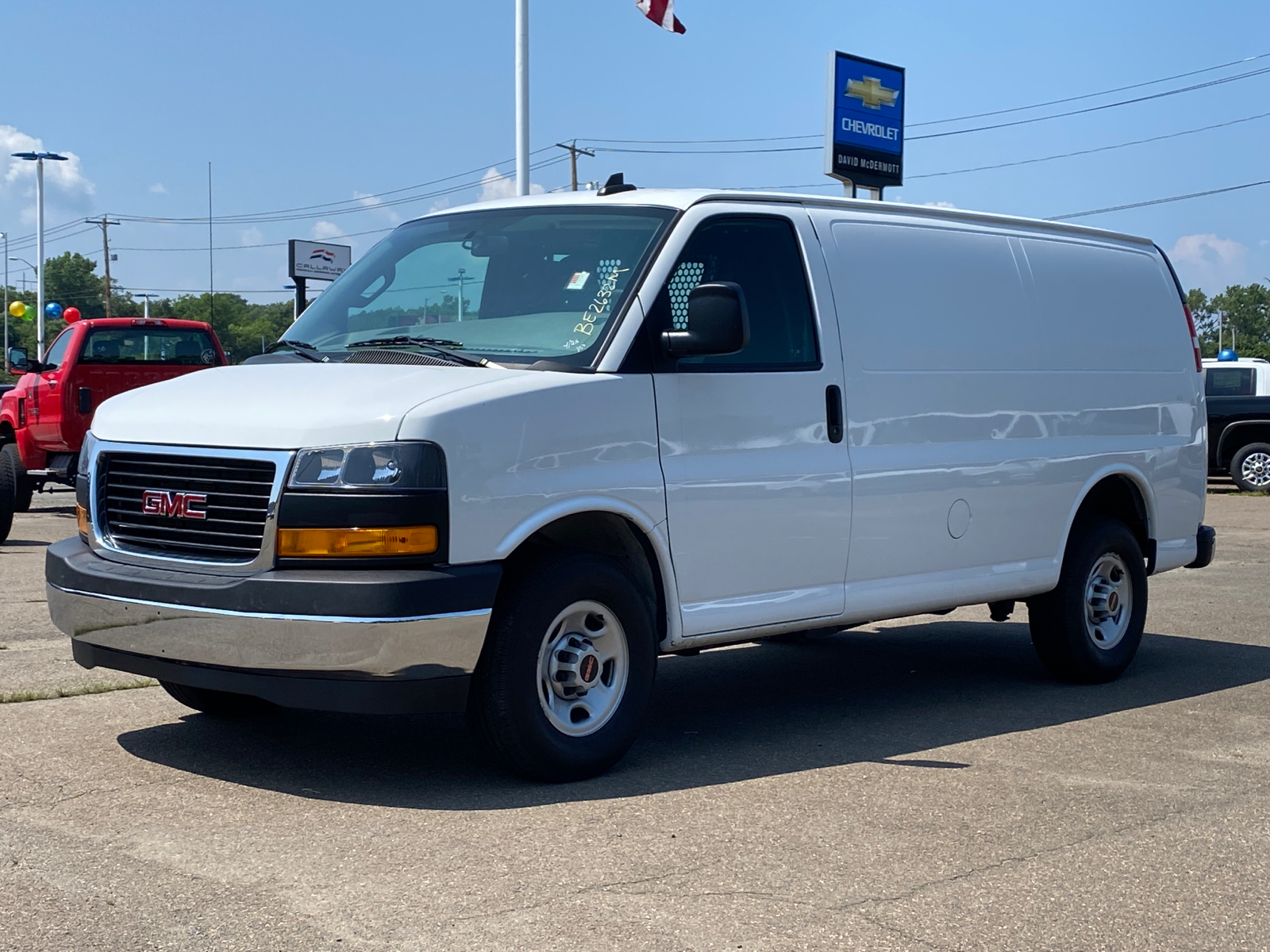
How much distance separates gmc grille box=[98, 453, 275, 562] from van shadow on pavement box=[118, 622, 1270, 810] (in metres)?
0.83

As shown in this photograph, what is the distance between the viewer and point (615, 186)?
20.7 feet

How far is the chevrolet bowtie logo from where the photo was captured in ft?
83.6

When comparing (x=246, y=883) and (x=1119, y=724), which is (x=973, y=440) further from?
(x=246, y=883)

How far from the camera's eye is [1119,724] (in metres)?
6.65

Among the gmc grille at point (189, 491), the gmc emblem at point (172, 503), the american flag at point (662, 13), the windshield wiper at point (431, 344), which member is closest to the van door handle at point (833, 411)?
the windshield wiper at point (431, 344)

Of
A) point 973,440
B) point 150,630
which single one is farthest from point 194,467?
point 973,440

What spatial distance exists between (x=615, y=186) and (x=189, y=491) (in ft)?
7.22

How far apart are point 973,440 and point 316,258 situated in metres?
18.2

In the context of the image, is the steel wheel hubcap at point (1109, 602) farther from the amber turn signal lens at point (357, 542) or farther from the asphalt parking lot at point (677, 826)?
the amber turn signal lens at point (357, 542)

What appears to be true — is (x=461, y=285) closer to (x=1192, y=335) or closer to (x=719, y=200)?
(x=719, y=200)

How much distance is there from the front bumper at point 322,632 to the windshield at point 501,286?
3.44 feet

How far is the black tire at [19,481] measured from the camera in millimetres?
13531

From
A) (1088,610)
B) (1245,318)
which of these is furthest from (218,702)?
(1245,318)

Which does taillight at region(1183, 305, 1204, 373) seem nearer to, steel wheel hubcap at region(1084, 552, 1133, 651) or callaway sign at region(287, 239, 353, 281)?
steel wheel hubcap at region(1084, 552, 1133, 651)
